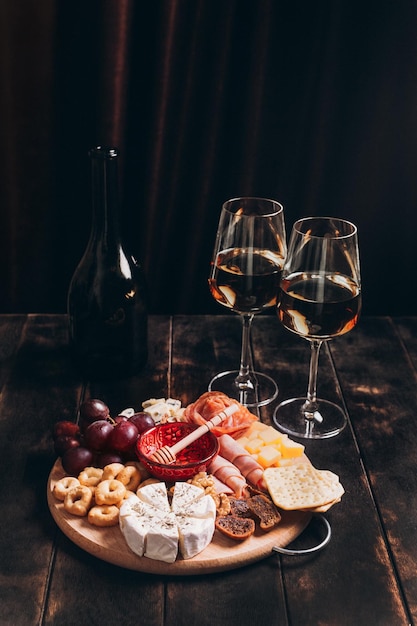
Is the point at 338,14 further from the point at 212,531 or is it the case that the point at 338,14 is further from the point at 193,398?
the point at 212,531

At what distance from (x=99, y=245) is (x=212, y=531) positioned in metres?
0.63

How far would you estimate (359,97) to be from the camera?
6.05 feet

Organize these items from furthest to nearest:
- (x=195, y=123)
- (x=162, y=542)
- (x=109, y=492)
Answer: (x=195, y=123), (x=109, y=492), (x=162, y=542)

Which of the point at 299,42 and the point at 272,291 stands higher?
the point at 299,42

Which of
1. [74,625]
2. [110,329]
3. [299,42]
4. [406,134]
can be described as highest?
[299,42]

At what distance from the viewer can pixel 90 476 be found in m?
1.29

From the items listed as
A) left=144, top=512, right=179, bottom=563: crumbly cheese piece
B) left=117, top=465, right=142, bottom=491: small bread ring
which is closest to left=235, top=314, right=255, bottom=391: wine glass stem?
left=117, top=465, right=142, bottom=491: small bread ring

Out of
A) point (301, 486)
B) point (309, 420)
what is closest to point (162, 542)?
point (301, 486)

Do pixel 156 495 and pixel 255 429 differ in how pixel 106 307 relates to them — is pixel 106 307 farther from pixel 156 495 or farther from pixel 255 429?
pixel 156 495

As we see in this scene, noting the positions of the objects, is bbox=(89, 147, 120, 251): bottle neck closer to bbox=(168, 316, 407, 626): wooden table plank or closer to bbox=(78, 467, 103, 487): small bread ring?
bbox=(168, 316, 407, 626): wooden table plank

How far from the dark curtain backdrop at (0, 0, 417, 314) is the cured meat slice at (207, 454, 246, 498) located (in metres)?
0.76

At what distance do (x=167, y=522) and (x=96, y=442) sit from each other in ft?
0.78

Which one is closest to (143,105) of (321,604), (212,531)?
(212,531)

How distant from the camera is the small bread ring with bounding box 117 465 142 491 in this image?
1.27 m
